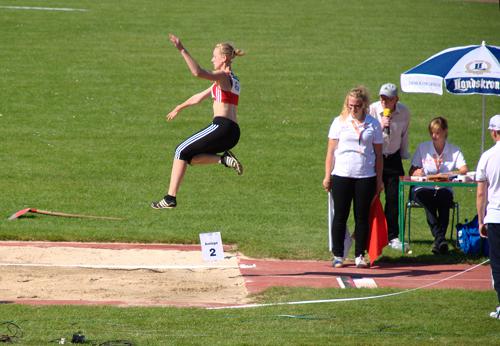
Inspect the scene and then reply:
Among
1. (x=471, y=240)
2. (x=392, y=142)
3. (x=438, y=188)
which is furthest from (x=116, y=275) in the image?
(x=471, y=240)

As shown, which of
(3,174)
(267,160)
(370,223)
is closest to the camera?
(370,223)

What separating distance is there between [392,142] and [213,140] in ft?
10.8

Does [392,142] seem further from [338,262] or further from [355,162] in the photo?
[338,262]

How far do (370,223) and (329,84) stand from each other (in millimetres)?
11183

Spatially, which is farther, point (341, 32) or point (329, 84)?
point (341, 32)

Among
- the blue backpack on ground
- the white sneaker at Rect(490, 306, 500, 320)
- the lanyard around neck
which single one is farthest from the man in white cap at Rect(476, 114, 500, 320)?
the blue backpack on ground

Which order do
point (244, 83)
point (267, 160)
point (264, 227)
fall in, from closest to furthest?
A: point (264, 227) → point (267, 160) → point (244, 83)

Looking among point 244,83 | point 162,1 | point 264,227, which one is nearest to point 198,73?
point 264,227

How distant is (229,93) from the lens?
1112 centimetres

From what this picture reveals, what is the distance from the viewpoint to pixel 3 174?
57.1ft

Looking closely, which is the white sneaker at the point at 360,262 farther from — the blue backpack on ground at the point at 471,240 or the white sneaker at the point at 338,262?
the blue backpack on ground at the point at 471,240

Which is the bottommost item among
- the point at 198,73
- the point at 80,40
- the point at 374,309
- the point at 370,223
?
the point at 374,309

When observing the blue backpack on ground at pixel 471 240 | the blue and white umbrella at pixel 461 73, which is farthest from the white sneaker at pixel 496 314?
the blue and white umbrella at pixel 461 73

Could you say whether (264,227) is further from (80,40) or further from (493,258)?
(80,40)
